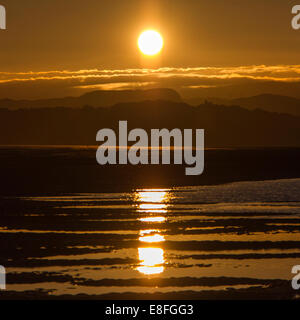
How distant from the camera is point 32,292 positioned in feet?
77.3

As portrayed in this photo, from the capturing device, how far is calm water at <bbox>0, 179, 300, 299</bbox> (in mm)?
24469

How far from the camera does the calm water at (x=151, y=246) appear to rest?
24.5m

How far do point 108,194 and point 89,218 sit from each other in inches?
651

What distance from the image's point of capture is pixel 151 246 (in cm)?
3195

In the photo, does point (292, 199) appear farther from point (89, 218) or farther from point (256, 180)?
point (256, 180)

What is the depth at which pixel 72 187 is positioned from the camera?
6431 cm
